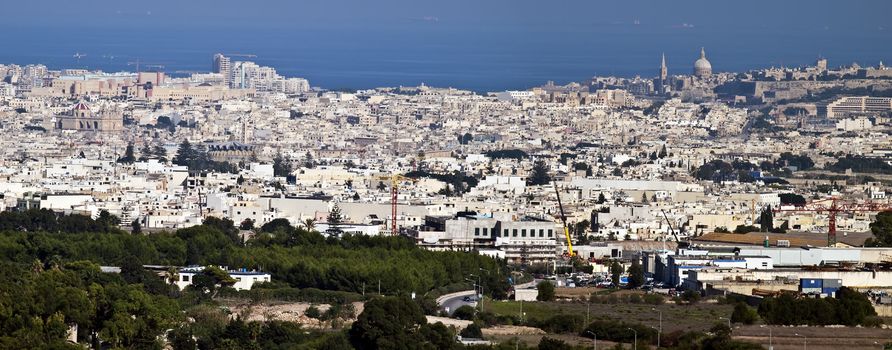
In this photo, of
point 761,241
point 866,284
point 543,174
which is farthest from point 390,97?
point 866,284

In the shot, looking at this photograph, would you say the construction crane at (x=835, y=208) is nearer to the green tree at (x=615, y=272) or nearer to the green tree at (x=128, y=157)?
the green tree at (x=615, y=272)

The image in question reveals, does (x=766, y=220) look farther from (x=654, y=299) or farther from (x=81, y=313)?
(x=81, y=313)

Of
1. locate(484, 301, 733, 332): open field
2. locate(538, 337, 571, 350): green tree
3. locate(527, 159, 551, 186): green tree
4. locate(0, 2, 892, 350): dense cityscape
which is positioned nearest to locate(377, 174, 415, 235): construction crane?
locate(0, 2, 892, 350): dense cityscape

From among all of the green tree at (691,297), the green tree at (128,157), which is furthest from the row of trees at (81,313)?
the green tree at (128,157)

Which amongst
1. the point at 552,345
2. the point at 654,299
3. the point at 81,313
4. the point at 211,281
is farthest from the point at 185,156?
the point at 552,345

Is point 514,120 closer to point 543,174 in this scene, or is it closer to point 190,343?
point 543,174

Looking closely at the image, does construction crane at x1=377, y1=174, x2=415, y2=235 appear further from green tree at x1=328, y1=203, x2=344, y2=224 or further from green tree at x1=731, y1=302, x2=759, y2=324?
green tree at x1=731, y1=302, x2=759, y2=324
